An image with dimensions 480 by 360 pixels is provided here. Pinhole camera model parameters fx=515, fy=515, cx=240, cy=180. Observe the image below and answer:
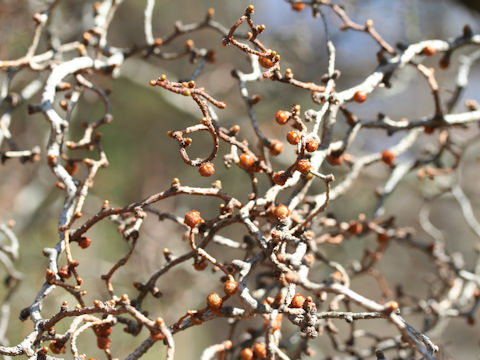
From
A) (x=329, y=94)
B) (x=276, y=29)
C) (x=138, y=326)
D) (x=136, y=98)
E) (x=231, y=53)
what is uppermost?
(x=329, y=94)

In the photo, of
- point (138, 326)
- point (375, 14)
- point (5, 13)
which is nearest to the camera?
point (138, 326)

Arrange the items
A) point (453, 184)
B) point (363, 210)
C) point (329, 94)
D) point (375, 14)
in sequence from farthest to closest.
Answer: point (363, 210) → point (375, 14) → point (453, 184) → point (329, 94)

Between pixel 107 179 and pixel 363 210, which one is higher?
pixel 363 210

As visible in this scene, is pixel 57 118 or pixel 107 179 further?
pixel 107 179

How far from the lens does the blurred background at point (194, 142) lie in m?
3.51

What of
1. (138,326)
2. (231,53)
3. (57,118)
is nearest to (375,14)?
(231,53)

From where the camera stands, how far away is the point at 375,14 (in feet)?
14.0

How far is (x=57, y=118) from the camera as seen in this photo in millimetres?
1696

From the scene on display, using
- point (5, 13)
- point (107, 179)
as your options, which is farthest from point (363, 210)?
point (5, 13)

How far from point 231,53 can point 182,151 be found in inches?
195

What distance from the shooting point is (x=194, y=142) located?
554 centimetres

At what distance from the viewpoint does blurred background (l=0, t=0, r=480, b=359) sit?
3512 mm

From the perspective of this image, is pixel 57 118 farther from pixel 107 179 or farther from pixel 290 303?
pixel 107 179

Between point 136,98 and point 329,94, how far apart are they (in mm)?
4967
